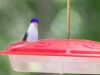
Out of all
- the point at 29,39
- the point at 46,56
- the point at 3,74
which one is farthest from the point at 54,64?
the point at 3,74

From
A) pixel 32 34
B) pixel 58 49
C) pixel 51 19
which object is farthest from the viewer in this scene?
pixel 51 19

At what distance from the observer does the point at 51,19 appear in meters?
4.30

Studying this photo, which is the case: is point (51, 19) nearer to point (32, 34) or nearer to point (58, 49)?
point (32, 34)

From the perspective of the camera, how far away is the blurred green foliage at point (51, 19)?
4.25 meters

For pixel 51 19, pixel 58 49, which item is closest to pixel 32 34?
pixel 58 49

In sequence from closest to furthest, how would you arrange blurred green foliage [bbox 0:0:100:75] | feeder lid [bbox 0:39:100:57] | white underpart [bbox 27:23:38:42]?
feeder lid [bbox 0:39:100:57] → white underpart [bbox 27:23:38:42] → blurred green foliage [bbox 0:0:100:75]

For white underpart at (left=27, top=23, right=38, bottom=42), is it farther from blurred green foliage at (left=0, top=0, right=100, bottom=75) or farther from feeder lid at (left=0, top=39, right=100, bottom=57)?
blurred green foliage at (left=0, top=0, right=100, bottom=75)

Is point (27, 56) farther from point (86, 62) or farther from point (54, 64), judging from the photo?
point (86, 62)

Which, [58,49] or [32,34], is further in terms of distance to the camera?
[32,34]

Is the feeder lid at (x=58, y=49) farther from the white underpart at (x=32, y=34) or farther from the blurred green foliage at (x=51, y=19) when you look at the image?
the blurred green foliage at (x=51, y=19)

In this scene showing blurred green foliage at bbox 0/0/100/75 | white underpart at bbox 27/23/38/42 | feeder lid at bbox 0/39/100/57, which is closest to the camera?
feeder lid at bbox 0/39/100/57

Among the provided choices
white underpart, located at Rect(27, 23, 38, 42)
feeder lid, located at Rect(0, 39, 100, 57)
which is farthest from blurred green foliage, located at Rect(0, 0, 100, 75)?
feeder lid, located at Rect(0, 39, 100, 57)

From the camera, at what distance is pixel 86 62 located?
1500 mm

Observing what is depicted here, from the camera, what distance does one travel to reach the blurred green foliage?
4.25 meters
